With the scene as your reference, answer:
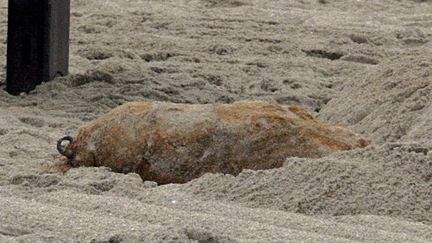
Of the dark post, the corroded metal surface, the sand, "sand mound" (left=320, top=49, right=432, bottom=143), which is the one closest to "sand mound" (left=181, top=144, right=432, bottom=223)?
the sand

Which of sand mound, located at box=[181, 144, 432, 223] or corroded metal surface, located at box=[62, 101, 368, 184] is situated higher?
sand mound, located at box=[181, 144, 432, 223]

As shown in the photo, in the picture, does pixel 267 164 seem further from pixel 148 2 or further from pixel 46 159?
pixel 148 2

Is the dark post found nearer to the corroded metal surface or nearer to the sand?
the sand

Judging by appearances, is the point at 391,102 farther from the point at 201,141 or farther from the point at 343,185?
the point at 343,185

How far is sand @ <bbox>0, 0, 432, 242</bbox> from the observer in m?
3.26

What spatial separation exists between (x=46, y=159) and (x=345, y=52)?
123 inches

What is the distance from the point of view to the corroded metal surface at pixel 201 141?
13.1 ft

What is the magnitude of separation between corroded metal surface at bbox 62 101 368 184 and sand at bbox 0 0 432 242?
4.9 inches

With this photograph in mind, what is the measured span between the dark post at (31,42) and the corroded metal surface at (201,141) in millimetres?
1896

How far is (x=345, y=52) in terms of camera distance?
7141mm

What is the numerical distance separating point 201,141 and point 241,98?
2.00 meters

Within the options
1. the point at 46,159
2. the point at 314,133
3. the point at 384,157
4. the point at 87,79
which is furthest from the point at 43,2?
the point at 384,157

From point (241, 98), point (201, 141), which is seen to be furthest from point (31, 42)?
point (201, 141)

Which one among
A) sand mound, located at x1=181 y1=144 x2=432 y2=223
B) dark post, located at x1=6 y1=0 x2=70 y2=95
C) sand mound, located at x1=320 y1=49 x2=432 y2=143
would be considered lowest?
dark post, located at x1=6 y1=0 x2=70 y2=95
